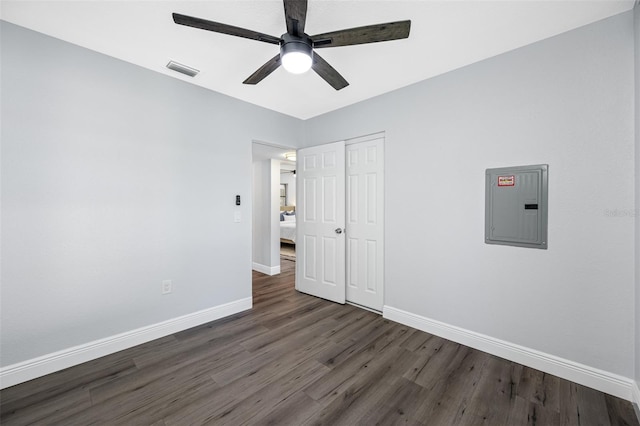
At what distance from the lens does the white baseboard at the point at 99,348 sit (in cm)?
196

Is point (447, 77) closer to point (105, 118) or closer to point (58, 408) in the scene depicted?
point (105, 118)

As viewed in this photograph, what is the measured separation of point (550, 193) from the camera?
6.82 feet

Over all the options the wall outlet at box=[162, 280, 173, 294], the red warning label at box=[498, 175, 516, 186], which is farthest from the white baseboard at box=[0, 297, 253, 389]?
the red warning label at box=[498, 175, 516, 186]

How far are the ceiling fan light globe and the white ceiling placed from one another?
13.7 inches

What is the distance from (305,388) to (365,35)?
2.39 metres

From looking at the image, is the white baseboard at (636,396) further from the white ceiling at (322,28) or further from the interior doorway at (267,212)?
the interior doorway at (267,212)

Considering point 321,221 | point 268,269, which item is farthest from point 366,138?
point 268,269

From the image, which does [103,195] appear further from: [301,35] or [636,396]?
[636,396]

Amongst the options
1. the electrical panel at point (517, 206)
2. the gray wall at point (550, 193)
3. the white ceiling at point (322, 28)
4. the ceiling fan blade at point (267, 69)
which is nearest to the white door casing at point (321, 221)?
the gray wall at point (550, 193)

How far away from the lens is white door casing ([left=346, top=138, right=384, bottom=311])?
3191 millimetres

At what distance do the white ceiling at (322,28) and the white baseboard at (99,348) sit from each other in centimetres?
247

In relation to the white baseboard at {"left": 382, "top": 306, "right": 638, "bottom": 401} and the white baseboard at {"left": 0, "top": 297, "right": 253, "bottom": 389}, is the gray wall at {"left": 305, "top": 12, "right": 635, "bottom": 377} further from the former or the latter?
the white baseboard at {"left": 0, "top": 297, "right": 253, "bottom": 389}

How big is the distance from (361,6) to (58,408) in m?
3.26

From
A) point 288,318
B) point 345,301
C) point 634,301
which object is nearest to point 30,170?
point 288,318
